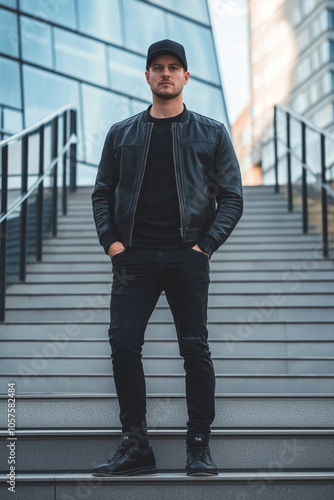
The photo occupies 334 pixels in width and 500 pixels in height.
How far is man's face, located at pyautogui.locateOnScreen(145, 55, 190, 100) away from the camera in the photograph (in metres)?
2.64

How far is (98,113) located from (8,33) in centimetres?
177

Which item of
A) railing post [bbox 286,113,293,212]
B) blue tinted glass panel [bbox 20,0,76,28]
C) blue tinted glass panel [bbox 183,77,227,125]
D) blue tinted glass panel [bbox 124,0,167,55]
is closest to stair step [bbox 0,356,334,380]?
railing post [bbox 286,113,293,212]

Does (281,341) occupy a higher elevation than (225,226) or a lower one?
lower

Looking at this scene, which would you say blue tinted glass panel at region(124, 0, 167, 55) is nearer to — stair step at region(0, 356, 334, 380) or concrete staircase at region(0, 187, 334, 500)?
concrete staircase at region(0, 187, 334, 500)

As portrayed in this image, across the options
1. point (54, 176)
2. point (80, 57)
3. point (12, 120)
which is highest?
point (80, 57)

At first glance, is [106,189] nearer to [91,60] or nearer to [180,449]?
[180,449]

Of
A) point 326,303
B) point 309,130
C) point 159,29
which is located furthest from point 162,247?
point 159,29

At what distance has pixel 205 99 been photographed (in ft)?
41.9

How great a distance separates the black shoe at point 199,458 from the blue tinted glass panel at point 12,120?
8.20 metres

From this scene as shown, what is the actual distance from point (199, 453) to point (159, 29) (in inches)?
441

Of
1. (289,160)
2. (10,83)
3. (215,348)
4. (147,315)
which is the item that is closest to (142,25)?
(10,83)

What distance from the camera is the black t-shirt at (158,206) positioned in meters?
2.64

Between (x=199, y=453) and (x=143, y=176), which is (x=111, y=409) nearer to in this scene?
(x=199, y=453)

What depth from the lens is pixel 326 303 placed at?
178 inches
